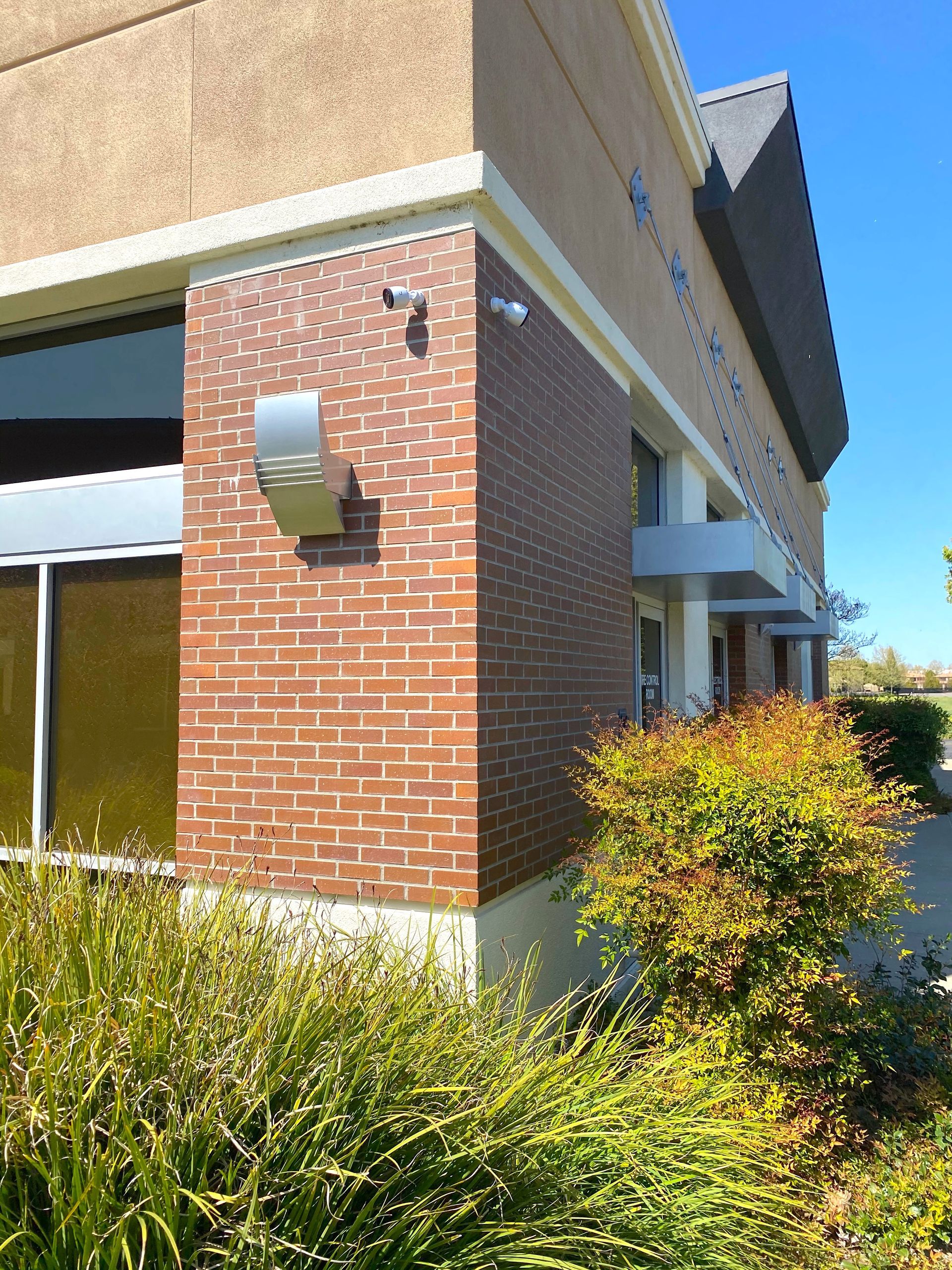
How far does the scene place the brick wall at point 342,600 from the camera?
4363 mm

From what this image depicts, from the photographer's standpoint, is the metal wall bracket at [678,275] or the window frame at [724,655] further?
the window frame at [724,655]

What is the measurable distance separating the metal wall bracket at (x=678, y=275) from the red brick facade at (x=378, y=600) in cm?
421

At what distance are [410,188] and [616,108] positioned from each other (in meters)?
3.40

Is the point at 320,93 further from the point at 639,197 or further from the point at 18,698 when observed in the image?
the point at 18,698

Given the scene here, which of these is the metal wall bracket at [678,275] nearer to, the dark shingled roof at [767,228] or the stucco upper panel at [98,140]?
the dark shingled roof at [767,228]

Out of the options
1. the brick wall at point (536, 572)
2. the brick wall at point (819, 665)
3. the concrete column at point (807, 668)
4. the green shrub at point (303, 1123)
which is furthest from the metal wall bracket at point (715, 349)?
the brick wall at point (819, 665)

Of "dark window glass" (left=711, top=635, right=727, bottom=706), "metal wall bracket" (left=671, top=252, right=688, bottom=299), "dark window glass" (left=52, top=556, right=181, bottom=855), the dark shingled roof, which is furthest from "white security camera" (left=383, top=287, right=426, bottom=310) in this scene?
"dark window glass" (left=711, top=635, right=727, bottom=706)

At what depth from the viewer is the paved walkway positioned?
7202 millimetres

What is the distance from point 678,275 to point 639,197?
5.29 ft

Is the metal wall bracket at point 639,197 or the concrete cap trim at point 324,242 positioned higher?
the metal wall bracket at point 639,197

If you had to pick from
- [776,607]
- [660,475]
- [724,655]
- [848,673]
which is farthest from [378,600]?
[848,673]

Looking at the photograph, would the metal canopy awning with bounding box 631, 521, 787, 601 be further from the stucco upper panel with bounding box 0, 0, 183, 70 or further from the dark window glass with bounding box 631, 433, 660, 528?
the stucco upper panel with bounding box 0, 0, 183, 70

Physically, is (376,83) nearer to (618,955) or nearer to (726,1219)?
(618,955)

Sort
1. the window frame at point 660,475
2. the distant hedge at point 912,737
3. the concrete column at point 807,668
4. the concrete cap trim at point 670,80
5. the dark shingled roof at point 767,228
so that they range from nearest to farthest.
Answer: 1. the concrete cap trim at point 670,80
2. the window frame at point 660,475
3. the dark shingled roof at point 767,228
4. the distant hedge at point 912,737
5. the concrete column at point 807,668
